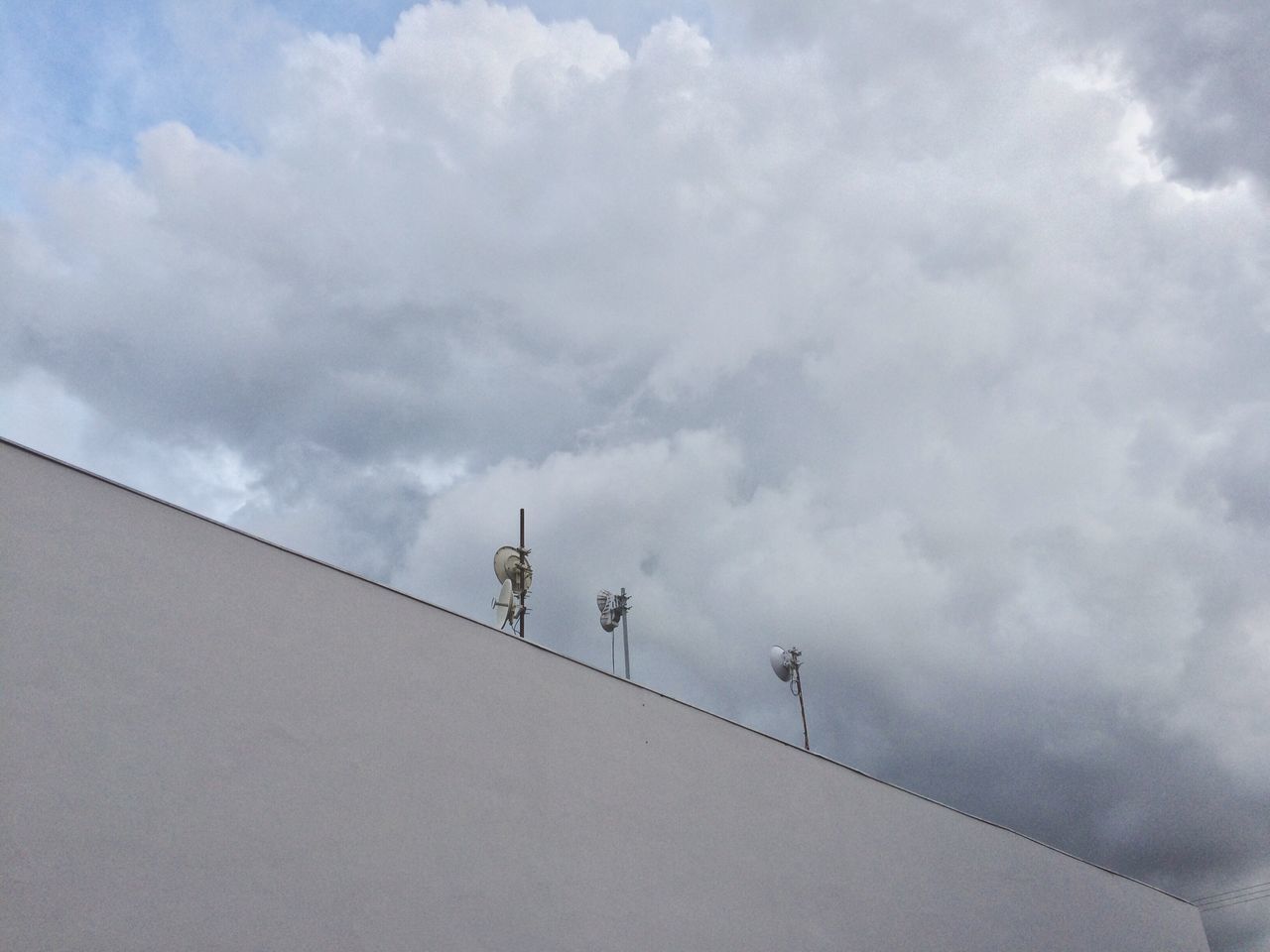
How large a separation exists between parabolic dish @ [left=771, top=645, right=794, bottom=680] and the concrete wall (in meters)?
5.83

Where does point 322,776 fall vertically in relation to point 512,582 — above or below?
below

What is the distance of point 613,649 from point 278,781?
9927mm

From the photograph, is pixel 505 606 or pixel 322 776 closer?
pixel 322 776

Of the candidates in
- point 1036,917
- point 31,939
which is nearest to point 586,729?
point 31,939

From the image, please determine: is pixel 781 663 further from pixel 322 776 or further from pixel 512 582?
pixel 322 776

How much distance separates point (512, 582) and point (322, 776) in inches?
255

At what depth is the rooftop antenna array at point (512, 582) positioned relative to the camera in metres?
14.6

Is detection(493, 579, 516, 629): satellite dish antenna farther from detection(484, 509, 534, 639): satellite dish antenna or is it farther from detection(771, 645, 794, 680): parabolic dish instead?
detection(771, 645, 794, 680): parabolic dish

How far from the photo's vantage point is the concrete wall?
23.7ft

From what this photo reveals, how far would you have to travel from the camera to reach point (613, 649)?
17.8 meters

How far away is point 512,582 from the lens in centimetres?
1486

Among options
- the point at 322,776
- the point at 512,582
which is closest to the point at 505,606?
the point at 512,582

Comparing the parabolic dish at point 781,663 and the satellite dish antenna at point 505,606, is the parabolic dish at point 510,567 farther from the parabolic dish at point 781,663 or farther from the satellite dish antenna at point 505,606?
the parabolic dish at point 781,663

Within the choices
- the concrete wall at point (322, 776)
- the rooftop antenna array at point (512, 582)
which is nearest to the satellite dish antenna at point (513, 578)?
the rooftop antenna array at point (512, 582)
